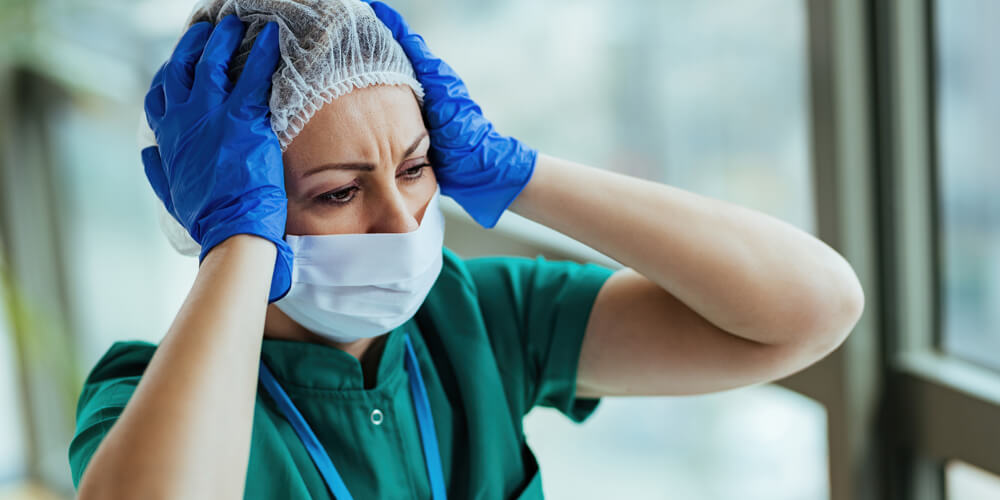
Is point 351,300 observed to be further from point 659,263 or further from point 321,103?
point 659,263

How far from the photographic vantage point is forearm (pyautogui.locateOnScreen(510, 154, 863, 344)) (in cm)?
126

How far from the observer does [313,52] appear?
1090 millimetres

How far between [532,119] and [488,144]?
134 cm

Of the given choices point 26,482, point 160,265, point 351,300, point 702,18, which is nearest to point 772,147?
point 702,18

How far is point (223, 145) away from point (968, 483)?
63.1 inches

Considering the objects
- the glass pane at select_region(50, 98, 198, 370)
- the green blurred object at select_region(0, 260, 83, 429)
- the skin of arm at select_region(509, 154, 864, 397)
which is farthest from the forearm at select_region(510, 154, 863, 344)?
the green blurred object at select_region(0, 260, 83, 429)

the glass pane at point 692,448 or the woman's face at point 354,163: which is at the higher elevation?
the woman's face at point 354,163

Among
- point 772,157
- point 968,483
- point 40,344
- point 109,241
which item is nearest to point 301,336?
point 772,157

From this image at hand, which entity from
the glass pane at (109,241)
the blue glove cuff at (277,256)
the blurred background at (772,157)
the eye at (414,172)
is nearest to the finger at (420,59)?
the eye at (414,172)

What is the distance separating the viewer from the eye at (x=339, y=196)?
3.74ft

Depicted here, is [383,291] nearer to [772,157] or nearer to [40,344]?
[772,157]

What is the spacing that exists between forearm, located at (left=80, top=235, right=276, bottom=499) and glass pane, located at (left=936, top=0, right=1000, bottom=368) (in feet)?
4.30

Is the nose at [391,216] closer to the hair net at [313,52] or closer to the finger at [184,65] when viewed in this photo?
the hair net at [313,52]

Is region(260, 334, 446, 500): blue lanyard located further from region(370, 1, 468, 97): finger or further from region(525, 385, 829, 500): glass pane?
region(525, 385, 829, 500): glass pane
